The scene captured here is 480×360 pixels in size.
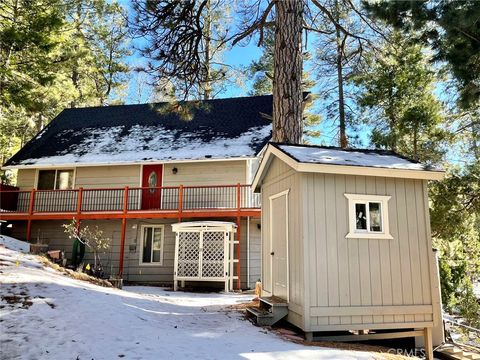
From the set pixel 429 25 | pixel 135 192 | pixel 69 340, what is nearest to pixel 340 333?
pixel 69 340

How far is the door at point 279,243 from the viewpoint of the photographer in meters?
6.90

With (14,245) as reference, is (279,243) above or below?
above

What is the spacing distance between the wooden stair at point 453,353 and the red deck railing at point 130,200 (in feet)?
24.7

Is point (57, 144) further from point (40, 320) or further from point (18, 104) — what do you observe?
point (40, 320)

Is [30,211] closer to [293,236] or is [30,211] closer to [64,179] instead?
[64,179]

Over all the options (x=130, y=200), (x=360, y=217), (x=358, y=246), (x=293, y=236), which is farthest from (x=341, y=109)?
(x=358, y=246)

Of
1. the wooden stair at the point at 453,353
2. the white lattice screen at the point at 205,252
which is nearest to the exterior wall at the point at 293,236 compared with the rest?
the wooden stair at the point at 453,353

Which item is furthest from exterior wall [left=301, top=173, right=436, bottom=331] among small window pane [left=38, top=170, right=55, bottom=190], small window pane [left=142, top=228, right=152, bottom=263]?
small window pane [left=38, top=170, right=55, bottom=190]

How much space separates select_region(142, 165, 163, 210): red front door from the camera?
15.1m

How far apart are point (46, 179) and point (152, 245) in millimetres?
5674

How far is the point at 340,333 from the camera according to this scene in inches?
270

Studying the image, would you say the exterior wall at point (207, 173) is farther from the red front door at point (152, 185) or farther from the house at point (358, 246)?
the house at point (358, 246)

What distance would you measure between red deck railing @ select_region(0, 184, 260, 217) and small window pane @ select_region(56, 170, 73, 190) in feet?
2.88

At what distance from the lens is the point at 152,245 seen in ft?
48.7
